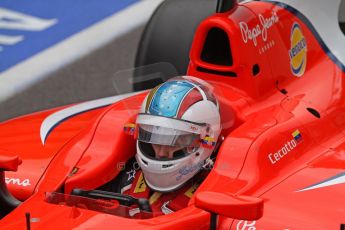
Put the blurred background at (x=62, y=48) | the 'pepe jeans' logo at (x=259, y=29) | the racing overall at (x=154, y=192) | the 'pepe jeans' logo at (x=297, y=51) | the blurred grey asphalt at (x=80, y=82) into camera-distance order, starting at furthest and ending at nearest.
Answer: the blurred grey asphalt at (x=80, y=82) < the blurred background at (x=62, y=48) < the 'pepe jeans' logo at (x=297, y=51) < the 'pepe jeans' logo at (x=259, y=29) < the racing overall at (x=154, y=192)

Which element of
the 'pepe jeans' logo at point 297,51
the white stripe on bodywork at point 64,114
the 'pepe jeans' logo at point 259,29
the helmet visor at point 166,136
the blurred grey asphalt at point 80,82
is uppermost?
the 'pepe jeans' logo at point 259,29

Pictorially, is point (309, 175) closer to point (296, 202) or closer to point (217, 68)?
point (296, 202)

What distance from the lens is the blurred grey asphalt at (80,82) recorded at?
6.32 m

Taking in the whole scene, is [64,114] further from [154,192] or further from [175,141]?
[175,141]

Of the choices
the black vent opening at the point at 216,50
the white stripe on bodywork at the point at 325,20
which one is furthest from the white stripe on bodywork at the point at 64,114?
the white stripe on bodywork at the point at 325,20

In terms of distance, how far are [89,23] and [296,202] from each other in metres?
3.58

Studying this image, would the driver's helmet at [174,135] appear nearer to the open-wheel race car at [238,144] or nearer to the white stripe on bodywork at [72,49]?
the open-wheel race car at [238,144]

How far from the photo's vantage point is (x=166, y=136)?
3.24m

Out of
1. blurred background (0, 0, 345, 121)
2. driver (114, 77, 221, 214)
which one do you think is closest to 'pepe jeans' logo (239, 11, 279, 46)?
driver (114, 77, 221, 214)

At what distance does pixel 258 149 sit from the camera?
3.37 m

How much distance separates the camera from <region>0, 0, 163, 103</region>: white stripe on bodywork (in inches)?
246

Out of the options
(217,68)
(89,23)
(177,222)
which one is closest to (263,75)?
(217,68)

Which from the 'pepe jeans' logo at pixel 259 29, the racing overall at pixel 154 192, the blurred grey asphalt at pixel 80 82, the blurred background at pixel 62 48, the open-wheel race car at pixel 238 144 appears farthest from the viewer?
the blurred grey asphalt at pixel 80 82

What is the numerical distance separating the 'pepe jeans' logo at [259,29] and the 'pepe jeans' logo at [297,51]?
130 mm
